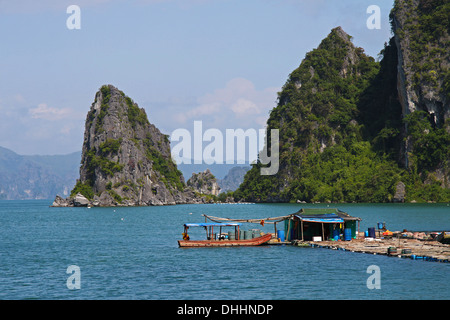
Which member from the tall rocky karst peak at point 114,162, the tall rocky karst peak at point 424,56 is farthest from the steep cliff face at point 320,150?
the tall rocky karst peak at point 114,162

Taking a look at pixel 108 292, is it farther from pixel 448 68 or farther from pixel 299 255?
pixel 448 68

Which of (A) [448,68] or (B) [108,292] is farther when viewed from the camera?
Answer: (A) [448,68]

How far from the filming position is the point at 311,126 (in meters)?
190

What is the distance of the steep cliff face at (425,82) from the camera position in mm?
151625

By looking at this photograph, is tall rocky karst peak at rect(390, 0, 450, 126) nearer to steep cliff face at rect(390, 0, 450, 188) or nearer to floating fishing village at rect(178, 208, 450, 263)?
steep cliff face at rect(390, 0, 450, 188)

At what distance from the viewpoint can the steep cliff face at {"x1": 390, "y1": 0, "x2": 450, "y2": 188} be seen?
15162 cm

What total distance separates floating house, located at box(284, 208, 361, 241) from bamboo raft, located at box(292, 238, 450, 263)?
1406 millimetres

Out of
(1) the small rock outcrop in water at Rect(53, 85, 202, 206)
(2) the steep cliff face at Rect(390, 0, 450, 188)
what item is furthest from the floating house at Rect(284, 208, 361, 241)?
(1) the small rock outcrop in water at Rect(53, 85, 202, 206)

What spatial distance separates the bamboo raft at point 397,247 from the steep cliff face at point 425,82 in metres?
103

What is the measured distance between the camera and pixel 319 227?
57.0 m

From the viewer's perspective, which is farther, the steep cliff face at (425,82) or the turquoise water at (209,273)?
the steep cliff face at (425,82)

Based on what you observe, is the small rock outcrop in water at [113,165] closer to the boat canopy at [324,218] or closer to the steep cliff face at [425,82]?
the steep cliff face at [425,82]
